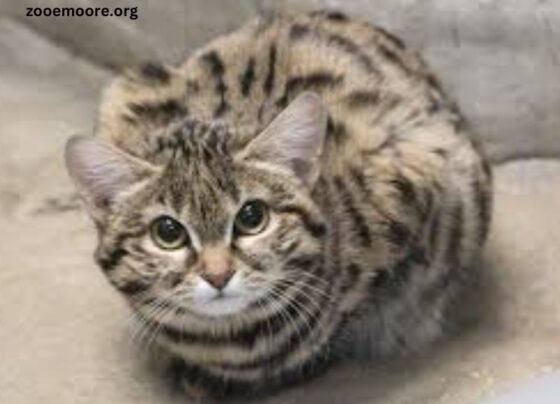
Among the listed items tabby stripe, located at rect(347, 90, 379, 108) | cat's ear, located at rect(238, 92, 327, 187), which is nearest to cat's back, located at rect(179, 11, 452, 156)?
tabby stripe, located at rect(347, 90, 379, 108)

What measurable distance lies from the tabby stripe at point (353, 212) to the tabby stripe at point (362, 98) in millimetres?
159

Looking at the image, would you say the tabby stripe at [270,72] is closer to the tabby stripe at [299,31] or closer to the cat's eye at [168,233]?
the tabby stripe at [299,31]

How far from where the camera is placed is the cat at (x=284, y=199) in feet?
5.16

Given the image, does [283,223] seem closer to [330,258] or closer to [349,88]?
[330,258]

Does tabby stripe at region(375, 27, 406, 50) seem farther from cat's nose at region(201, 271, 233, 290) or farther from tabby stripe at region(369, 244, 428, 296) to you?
cat's nose at region(201, 271, 233, 290)

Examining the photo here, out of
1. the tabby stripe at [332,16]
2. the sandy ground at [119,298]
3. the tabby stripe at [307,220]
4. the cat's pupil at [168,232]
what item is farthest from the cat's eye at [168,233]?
the tabby stripe at [332,16]

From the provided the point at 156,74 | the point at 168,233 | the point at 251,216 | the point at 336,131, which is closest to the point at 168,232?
the point at 168,233

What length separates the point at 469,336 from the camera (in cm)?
192

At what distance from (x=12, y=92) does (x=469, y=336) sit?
1.17 meters

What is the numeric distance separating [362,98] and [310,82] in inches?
3.2

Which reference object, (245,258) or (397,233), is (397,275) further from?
(245,258)

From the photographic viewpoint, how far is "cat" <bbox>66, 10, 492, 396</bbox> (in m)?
1.57

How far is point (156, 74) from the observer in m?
1.93

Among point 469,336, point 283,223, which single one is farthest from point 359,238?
point 469,336
